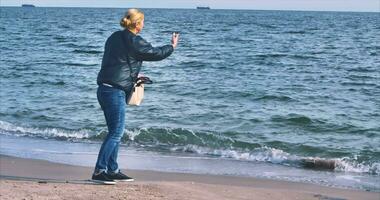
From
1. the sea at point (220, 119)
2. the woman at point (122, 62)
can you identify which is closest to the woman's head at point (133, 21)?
the woman at point (122, 62)

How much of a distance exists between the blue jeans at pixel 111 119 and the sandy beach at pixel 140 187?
0.94 feet

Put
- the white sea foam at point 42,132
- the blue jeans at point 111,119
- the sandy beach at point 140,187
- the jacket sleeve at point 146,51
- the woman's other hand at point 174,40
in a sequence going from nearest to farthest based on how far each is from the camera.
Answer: the sandy beach at point 140,187 < the jacket sleeve at point 146,51 < the blue jeans at point 111,119 < the woman's other hand at point 174,40 < the white sea foam at point 42,132

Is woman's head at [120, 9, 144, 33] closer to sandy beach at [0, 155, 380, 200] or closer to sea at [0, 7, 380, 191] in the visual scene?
sandy beach at [0, 155, 380, 200]

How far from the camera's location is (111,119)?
6.94 metres

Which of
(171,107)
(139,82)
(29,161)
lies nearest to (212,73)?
(171,107)

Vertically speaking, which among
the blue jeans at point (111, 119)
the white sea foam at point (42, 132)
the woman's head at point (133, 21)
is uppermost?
the woman's head at point (133, 21)

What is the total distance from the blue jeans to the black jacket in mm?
95

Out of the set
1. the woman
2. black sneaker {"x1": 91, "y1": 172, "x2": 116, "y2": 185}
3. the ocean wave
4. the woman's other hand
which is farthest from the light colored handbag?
the ocean wave

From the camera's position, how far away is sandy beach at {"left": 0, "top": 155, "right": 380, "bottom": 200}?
6.42 meters

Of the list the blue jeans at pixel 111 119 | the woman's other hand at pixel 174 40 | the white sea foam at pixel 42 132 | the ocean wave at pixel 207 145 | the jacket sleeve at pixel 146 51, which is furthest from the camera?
the white sea foam at pixel 42 132

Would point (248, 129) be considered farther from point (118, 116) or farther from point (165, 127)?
point (118, 116)

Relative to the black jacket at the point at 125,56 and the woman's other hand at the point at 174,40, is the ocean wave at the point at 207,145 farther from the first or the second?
the black jacket at the point at 125,56

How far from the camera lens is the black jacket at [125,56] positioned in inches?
265

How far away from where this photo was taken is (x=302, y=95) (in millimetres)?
17672
